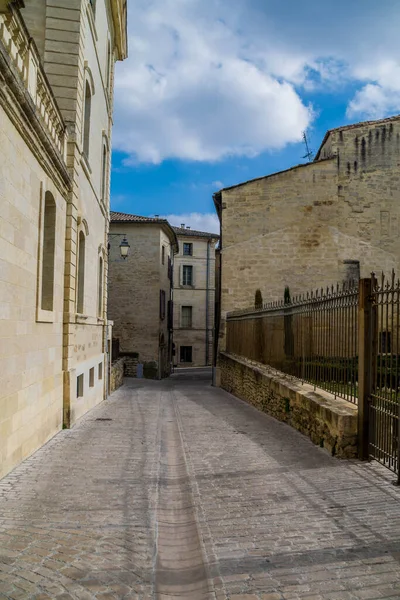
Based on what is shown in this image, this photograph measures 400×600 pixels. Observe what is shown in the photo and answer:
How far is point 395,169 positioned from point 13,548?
20.8m

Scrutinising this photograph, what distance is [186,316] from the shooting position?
4225 cm

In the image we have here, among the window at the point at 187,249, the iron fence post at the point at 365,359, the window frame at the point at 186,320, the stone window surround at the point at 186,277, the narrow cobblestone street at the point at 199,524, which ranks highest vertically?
the window at the point at 187,249

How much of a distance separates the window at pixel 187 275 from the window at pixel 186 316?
7.14ft

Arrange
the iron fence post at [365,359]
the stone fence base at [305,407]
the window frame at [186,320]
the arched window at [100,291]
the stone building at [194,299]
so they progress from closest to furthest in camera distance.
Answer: the iron fence post at [365,359]
the stone fence base at [305,407]
the arched window at [100,291]
the stone building at [194,299]
the window frame at [186,320]

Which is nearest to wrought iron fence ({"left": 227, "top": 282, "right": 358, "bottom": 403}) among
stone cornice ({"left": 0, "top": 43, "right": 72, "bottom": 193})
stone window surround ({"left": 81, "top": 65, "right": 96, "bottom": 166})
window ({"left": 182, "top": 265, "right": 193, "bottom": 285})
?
stone cornice ({"left": 0, "top": 43, "right": 72, "bottom": 193})

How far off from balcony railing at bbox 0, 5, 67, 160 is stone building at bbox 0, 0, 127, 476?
0.02 m

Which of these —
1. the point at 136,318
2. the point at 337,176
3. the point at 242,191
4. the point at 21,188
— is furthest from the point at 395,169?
the point at 21,188

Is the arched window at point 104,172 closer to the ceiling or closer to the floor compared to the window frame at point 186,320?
closer to the ceiling

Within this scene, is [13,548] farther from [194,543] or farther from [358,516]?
[358,516]

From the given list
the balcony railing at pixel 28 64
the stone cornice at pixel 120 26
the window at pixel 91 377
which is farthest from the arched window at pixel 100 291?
the stone cornice at pixel 120 26

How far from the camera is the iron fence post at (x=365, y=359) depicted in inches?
239

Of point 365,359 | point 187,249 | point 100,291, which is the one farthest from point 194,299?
point 365,359

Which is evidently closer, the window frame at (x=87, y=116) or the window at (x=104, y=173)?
the window frame at (x=87, y=116)

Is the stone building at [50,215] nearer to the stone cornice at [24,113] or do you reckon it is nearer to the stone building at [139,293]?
the stone cornice at [24,113]
